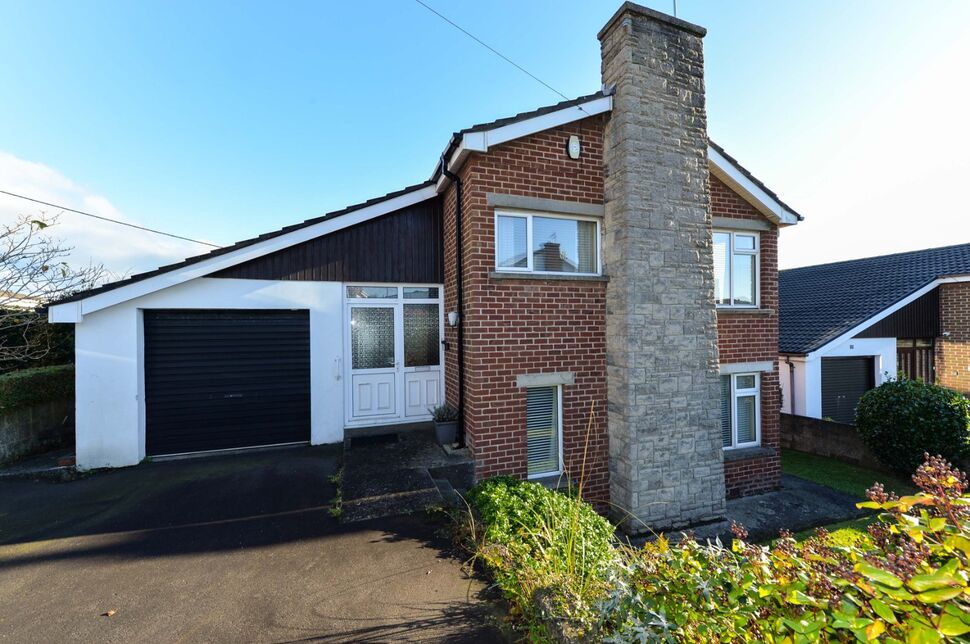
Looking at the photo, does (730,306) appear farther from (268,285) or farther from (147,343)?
(147,343)

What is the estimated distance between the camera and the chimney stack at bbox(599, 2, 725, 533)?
19.2 feet

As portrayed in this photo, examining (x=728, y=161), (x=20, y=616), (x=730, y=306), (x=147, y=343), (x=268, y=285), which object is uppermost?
(x=728, y=161)

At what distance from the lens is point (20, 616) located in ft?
10.4

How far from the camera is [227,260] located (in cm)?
670

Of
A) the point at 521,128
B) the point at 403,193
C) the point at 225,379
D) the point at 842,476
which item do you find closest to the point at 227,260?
the point at 225,379

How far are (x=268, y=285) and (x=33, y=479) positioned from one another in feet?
15.3

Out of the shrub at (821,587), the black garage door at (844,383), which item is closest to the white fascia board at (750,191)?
the black garage door at (844,383)

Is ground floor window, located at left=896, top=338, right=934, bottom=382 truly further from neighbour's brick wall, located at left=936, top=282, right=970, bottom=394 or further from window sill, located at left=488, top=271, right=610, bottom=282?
window sill, located at left=488, top=271, right=610, bottom=282

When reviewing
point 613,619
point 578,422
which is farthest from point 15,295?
point 613,619

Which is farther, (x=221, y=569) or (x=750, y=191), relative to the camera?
(x=750, y=191)

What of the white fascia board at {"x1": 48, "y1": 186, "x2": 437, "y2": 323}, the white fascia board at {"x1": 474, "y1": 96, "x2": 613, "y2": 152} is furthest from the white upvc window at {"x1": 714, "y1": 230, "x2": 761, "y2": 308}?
→ the white fascia board at {"x1": 48, "y1": 186, "x2": 437, "y2": 323}

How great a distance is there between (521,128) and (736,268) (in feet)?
17.3

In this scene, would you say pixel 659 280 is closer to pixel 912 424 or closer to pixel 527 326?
pixel 527 326

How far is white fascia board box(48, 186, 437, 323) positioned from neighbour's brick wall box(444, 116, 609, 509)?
1641mm
